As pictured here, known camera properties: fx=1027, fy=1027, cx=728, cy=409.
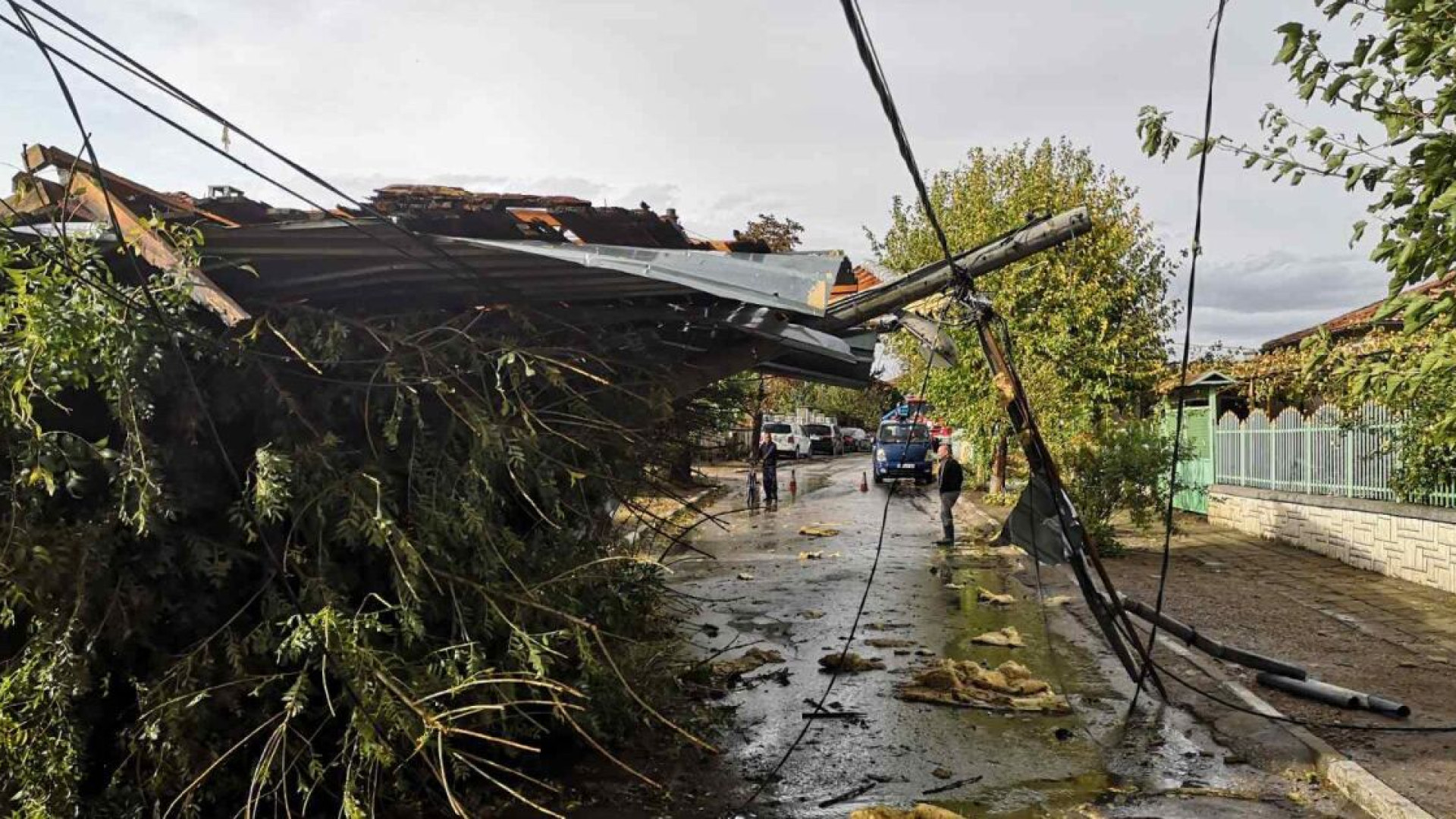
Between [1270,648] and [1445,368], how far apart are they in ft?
17.0

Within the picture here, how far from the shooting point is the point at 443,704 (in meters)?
4.71

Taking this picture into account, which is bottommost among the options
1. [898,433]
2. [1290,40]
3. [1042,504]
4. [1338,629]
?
[1338,629]

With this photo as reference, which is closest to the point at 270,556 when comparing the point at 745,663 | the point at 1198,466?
the point at 745,663

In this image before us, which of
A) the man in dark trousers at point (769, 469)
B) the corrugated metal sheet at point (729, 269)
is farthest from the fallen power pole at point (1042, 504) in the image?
the man in dark trousers at point (769, 469)

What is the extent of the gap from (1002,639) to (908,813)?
4.66 m

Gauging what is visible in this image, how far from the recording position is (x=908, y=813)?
17.6ft

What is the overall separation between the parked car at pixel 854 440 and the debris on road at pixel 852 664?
57.5m

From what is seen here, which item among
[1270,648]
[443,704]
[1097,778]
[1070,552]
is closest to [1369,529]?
[1270,648]

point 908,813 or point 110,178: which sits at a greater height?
point 110,178

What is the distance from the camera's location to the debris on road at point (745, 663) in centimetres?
848

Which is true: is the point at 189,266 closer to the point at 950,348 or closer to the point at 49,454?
the point at 49,454

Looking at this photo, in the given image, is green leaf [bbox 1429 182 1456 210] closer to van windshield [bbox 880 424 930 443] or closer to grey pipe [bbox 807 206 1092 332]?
grey pipe [bbox 807 206 1092 332]

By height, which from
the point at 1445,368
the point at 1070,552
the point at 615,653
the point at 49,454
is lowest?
the point at 615,653

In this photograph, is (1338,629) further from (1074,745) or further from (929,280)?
(929,280)
